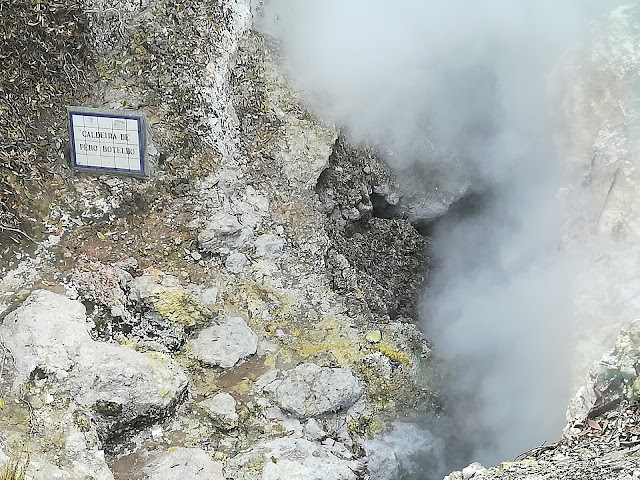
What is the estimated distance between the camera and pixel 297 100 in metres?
7.68

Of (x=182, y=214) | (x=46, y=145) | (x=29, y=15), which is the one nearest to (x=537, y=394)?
(x=182, y=214)

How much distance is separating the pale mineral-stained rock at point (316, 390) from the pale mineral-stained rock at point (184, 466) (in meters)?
0.81

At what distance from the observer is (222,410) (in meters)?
5.47

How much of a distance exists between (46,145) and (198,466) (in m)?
3.53

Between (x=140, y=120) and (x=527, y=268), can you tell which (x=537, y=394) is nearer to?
(x=527, y=268)

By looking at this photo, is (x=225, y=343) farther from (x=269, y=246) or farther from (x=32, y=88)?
(x=32, y=88)

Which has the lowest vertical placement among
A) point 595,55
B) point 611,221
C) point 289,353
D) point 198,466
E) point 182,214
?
point 198,466

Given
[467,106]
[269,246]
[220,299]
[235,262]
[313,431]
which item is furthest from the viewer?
[467,106]

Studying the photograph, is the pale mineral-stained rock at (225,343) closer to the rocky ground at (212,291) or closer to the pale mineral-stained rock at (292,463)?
the rocky ground at (212,291)

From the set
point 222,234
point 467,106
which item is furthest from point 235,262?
point 467,106

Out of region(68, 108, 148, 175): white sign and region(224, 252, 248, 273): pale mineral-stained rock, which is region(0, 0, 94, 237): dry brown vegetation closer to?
region(68, 108, 148, 175): white sign

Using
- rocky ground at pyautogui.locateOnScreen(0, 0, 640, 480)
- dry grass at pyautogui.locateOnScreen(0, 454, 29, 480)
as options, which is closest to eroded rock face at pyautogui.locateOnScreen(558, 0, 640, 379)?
rocky ground at pyautogui.locateOnScreen(0, 0, 640, 480)

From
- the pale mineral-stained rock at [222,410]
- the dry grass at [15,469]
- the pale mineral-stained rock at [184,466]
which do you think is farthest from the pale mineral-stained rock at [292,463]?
the dry grass at [15,469]

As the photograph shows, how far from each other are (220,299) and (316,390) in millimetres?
1356
